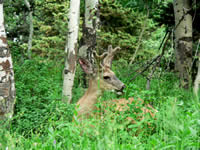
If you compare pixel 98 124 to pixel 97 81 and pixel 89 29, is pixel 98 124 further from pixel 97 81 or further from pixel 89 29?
pixel 89 29

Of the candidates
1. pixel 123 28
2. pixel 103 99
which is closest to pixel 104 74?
pixel 103 99

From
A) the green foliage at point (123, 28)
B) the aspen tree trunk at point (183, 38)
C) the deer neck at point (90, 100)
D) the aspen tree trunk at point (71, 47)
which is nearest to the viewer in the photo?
the deer neck at point (90, 100)

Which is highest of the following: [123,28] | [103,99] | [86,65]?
[123,28]

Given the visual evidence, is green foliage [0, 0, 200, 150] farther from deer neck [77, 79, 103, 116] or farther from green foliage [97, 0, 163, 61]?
deer neck [77, 79, 103, 116]

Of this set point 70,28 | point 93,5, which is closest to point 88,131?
point 70,28

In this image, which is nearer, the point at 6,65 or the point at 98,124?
the point at 98,124

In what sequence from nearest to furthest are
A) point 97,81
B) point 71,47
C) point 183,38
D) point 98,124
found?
point 98,124 < point 97,81 < point 71,47 < point 183,38

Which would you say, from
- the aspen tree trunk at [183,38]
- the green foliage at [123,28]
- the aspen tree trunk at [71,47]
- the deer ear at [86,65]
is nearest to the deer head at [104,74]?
the deer ear at [86,65]

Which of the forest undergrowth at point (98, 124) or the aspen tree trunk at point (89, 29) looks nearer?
the forest undergrowth at point (98, 124)

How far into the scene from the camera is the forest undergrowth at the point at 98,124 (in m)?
2.08

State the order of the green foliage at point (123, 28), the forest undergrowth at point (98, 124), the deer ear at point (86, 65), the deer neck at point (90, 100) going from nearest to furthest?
the forest undergrowth at point (98, 124) → the deer neck at point (90, 100) → the deer ear at point (86, 65) → the green foliage at point (123, 28)

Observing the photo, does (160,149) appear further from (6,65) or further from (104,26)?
(104,26)

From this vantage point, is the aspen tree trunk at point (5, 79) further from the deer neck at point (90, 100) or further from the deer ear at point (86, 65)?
the deer ear at point (86, 65)

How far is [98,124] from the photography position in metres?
2.29
